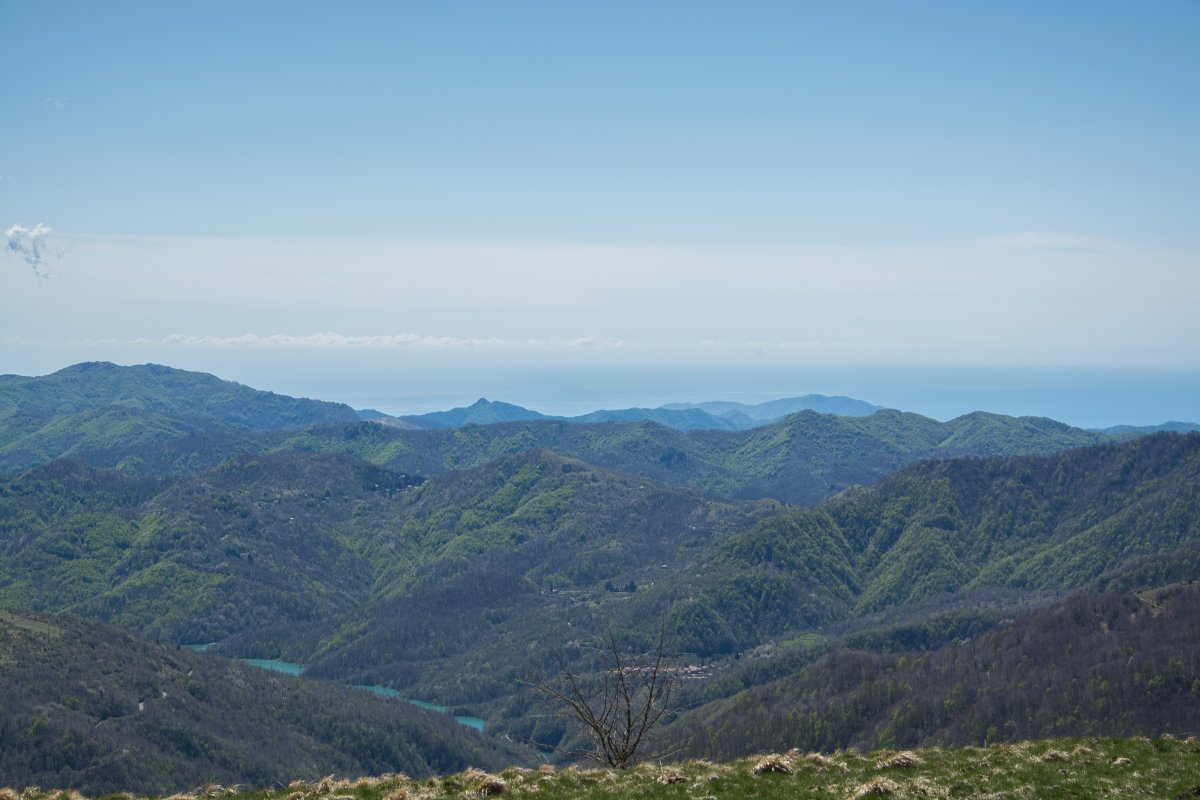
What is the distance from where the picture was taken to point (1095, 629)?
589 feet

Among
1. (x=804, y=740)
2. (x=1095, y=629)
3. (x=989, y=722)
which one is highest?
(x=1095, y=629)

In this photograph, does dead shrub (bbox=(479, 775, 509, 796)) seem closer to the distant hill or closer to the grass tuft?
the grass tuft

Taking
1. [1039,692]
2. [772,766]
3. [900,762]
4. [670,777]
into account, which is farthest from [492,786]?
[1039,692]

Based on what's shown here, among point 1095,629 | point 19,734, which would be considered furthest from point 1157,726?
point 19,734

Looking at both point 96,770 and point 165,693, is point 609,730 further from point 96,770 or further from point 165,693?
point 165,693

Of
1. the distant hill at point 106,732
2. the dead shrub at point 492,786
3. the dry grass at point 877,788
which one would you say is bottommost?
the distant hill at point 106,732

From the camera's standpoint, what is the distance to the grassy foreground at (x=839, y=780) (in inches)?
1543

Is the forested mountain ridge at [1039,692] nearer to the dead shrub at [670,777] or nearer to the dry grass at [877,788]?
the dead shrub at [670,777]

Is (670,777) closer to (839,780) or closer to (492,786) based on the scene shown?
(839,780)

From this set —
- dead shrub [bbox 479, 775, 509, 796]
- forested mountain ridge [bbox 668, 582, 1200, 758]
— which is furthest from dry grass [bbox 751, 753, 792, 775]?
forested mountain ridge [bbox 668, 582, 1200, 758]

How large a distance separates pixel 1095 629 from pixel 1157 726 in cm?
4552

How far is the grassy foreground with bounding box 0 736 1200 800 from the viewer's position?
3919 centimetres

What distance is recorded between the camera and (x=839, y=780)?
1644 inches

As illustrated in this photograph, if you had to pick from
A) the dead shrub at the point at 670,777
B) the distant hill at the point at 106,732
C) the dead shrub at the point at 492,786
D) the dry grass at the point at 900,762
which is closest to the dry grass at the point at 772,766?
the dead shrub at the point at 670,777
